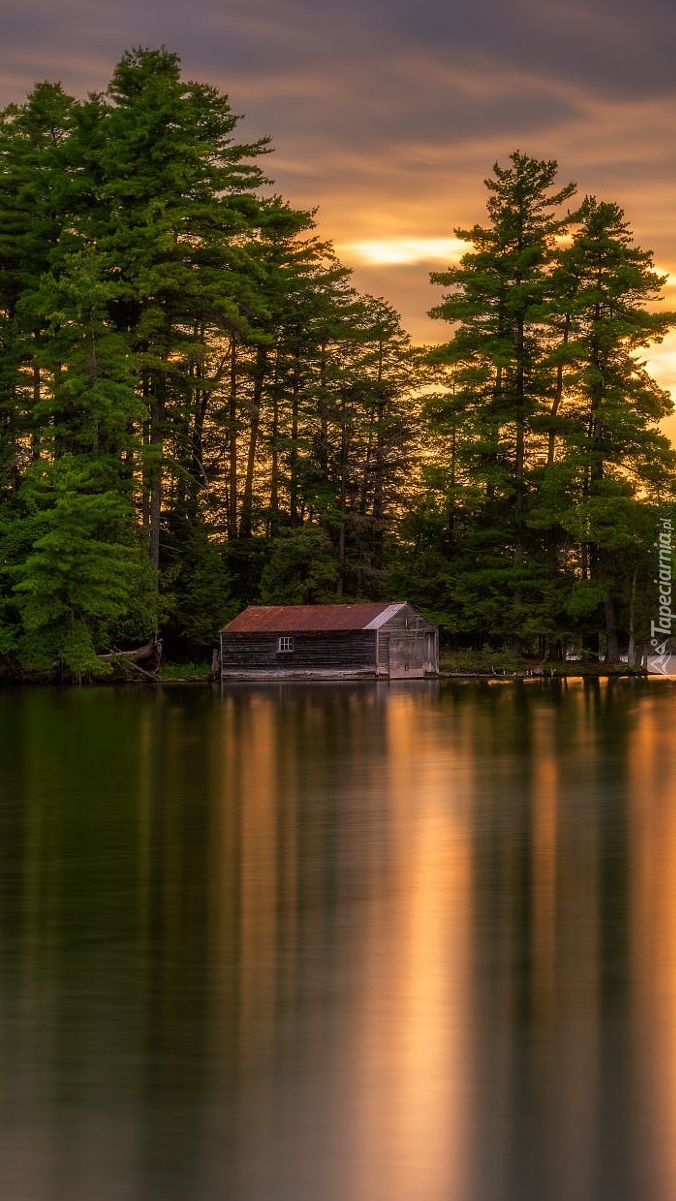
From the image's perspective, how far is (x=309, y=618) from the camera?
233ft

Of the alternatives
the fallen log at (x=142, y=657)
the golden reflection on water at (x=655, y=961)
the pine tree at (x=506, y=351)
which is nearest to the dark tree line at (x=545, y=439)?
the pine tree at (x=506, y=351)

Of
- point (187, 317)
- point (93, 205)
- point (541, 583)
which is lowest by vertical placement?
point (541, 583)

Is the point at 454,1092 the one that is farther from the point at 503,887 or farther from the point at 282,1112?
the point at 503,887

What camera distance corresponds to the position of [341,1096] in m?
8.27

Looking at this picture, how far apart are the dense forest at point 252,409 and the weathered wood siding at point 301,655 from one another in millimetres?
2631

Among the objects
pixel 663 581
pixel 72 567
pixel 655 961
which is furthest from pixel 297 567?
pixel 655 961

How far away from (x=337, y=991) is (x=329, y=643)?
60116mm

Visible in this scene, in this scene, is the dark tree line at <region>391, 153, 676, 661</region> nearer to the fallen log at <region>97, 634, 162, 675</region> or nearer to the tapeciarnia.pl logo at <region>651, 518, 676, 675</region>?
the tapeciarnia.pl logo at <region>651, 518, 676, 675</region>

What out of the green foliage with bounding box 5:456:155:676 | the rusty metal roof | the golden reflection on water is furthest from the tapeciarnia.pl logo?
the golden reflection on water

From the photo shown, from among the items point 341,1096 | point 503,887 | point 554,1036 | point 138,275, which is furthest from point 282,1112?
point 138,275

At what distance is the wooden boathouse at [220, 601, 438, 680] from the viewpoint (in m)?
70.0

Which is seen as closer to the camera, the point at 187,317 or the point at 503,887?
the point at 503,887

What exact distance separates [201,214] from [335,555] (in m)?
20.9

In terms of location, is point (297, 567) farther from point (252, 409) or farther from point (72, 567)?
point (72, 567)
